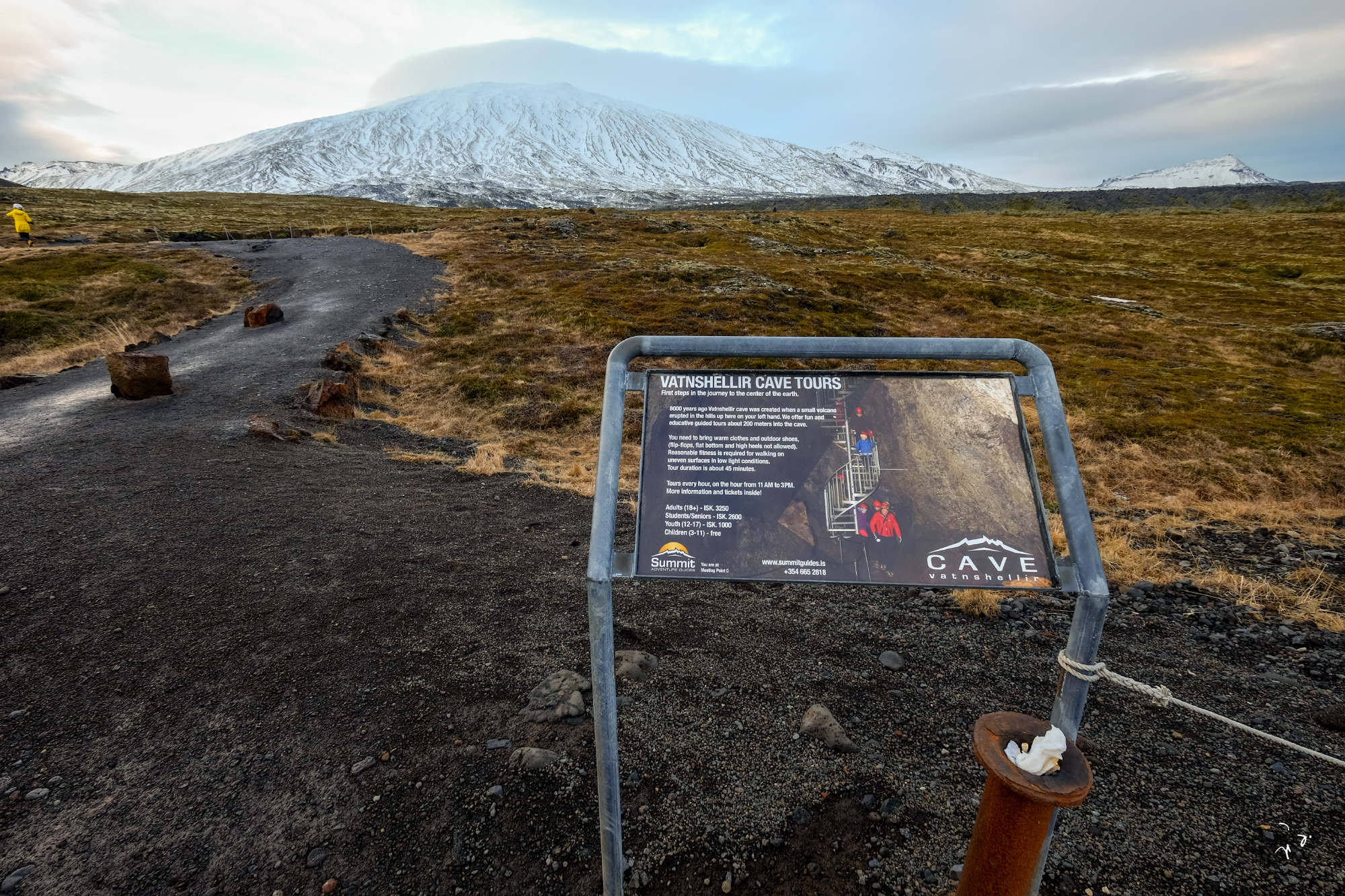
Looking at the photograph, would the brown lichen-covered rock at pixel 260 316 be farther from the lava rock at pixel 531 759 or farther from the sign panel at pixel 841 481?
the sign panel at pixel 841 481

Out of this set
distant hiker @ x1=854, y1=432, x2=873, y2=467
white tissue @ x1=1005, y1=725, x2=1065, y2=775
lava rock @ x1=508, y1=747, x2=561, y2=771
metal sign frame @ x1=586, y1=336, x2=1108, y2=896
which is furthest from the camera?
lava rock @ x1=508, y1=747, x2=561, y2=771

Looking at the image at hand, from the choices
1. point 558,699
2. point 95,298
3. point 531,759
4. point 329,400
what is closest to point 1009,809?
point 531,759

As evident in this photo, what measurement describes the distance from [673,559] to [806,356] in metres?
1.13

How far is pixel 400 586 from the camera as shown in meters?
6.24

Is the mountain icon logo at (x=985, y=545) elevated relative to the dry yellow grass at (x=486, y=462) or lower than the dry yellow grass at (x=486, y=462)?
elevated

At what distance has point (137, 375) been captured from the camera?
12172 mm

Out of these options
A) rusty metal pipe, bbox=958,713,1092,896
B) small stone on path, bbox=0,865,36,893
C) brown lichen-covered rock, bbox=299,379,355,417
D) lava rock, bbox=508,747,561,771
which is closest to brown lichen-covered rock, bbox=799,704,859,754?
rusty metal pipe, bbox=958,713,1092,896

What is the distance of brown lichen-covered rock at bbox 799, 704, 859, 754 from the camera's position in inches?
162

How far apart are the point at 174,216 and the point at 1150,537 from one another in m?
82.3

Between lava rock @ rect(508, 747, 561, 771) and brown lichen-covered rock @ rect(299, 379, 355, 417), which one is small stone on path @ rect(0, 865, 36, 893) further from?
brown lichen-covered rock @ rect(299, 379, 355, 417)

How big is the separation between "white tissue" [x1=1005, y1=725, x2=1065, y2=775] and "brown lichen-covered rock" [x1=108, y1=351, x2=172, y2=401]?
53.0 ft

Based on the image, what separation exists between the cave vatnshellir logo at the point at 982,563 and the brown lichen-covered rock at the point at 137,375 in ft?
51.5

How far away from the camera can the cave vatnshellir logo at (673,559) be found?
102 inches

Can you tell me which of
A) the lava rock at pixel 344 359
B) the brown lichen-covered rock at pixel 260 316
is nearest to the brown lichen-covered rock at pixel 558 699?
the lava rock at pixel 344 359
